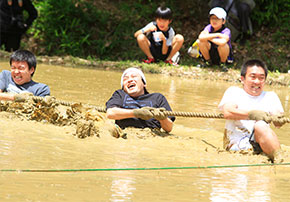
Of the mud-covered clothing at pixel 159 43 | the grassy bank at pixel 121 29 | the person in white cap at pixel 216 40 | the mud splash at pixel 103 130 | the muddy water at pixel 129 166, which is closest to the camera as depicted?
the muddy water at pixel 129 166

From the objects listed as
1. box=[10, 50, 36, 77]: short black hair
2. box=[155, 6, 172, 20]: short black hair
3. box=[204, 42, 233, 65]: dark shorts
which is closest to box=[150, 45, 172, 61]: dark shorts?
box=[155, 6, 172, 20]: short black hair

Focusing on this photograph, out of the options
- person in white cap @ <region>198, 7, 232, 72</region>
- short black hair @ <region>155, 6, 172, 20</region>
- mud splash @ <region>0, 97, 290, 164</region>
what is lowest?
mud splash @ <region>0, 97, 290, 164</region>

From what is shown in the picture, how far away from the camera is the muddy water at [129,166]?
2924 millimetres

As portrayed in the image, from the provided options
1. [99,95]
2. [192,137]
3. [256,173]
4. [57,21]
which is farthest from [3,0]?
[256,173]

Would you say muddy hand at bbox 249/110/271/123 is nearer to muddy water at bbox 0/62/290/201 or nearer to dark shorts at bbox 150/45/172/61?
muddy water at bbox 0/62/290/201

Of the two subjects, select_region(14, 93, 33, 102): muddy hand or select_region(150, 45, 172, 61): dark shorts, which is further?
select_region(150, 45, 172, 61): dark shorts

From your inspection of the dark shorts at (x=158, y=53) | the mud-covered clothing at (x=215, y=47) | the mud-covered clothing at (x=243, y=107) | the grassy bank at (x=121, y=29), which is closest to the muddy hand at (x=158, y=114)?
the mud-covered clothing at (x=243, y=107)

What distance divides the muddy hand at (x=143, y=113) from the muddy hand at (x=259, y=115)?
35.8 inches

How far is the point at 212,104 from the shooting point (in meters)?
7.02

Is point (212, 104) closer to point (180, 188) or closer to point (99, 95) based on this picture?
point (99, 95)

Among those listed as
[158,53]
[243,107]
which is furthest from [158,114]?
[158,53]

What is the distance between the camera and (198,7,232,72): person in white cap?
979cm

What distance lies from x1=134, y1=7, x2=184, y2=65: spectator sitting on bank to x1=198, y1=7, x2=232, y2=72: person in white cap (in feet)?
2.04

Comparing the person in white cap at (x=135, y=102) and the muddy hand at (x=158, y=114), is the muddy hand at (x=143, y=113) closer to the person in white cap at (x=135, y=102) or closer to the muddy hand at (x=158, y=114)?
the muddy hand at (x=158, y=114)
